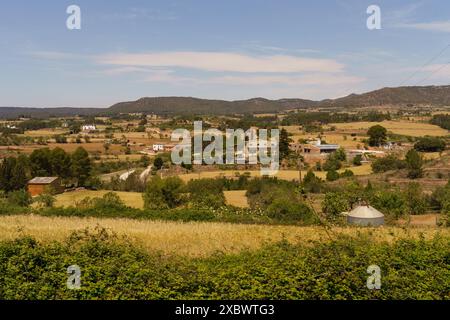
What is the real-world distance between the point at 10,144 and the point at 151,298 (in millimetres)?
95443

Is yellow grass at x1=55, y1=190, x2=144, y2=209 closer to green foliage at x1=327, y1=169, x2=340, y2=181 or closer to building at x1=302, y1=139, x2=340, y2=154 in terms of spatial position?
green foliage at x1=327, y1=169, x2=340, y2=181

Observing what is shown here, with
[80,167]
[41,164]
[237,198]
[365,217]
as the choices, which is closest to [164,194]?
[237,198]

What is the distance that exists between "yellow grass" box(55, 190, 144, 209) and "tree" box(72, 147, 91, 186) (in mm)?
3919

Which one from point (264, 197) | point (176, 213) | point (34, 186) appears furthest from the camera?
point (34, 186)

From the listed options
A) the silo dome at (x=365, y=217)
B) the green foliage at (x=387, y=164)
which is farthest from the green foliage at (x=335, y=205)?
the green foliage at (x=387, y=164)

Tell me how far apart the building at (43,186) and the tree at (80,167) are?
10.9ft

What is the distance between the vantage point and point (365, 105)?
19512 centimetres

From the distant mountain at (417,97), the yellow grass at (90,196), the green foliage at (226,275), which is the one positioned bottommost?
the yellow grass at (90,196)

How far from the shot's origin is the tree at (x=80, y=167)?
5547 cm

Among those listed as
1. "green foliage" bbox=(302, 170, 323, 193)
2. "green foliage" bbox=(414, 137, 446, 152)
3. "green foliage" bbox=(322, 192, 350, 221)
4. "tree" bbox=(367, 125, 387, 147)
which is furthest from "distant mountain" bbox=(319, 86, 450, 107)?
"green foliage" bbox=(322, 192, 350, 221)

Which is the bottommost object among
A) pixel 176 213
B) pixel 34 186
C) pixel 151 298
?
pixel 34 186

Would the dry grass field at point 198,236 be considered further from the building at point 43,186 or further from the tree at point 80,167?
the tree at point 80,167
